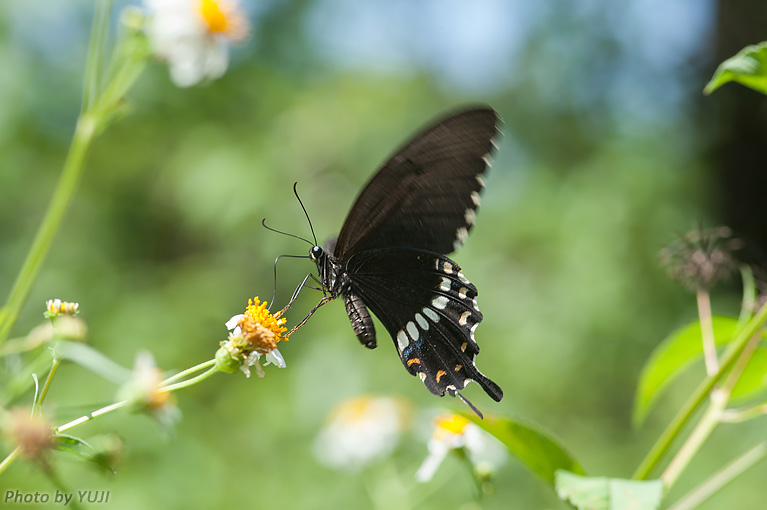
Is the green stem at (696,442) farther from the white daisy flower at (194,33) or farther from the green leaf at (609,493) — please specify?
the white daisy flower at (194,33)

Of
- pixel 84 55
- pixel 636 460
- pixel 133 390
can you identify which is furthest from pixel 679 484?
pixel 84 55

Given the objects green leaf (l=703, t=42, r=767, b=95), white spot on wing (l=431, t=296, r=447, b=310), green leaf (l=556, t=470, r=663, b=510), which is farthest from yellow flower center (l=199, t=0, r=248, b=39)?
green leaf (l=556, t=470, r=663, b=510)

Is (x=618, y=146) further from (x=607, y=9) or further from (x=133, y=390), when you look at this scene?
(x=133, y=390)

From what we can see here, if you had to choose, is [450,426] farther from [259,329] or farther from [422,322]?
[259,329]

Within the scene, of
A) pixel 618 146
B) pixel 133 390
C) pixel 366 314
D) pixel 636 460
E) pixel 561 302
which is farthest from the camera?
pixel 618 146

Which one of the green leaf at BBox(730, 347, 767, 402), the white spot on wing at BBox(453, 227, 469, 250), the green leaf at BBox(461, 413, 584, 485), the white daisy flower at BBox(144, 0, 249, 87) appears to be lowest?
the green leaf at BBox(730, 347, 767, 402)

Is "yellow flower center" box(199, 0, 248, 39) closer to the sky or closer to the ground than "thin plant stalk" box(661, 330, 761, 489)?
closer to the sky

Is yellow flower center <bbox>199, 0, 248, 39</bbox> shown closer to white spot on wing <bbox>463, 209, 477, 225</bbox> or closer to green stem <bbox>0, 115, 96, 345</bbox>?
green stem <bbox>0, 115, 96, 345</bbox>
